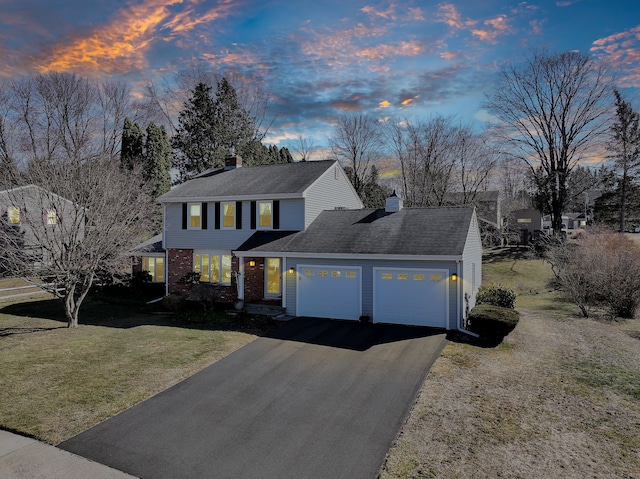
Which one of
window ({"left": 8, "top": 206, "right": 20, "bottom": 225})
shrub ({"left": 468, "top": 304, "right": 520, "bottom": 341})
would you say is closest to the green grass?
window ({"left": 8, "top": 206, "right": 20, "bottom": 225})

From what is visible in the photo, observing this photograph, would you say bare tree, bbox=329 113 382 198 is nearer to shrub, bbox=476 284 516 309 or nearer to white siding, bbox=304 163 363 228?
white siding, bbox=304 163 363 228

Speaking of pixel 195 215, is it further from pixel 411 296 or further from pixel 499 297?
pixel 499 297

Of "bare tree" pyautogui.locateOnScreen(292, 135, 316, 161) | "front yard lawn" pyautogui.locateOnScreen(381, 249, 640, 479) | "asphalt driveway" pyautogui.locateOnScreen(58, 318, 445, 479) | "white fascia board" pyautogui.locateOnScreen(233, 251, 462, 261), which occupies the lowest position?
"asphalt driveway" pyautogui.locateOnScreen(58, 318, 445, 479)

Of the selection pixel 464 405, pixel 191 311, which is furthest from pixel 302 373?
pixel 191 311

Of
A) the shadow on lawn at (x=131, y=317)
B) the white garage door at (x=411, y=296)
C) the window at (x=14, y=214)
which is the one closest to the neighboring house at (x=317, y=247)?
the white garage door at (x=411, y=296)

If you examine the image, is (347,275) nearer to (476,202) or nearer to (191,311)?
(191,311)

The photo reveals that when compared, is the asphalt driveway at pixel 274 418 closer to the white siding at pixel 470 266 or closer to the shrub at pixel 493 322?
the shrub at pixel 493 322
